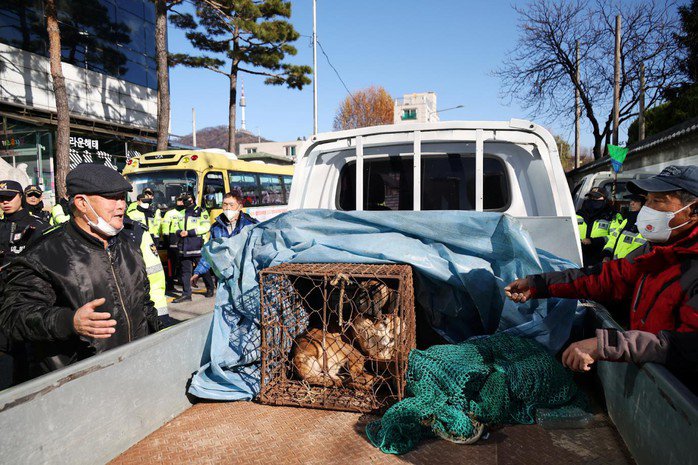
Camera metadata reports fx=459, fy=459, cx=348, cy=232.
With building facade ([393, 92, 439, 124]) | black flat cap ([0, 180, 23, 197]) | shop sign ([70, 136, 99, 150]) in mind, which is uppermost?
building facade ([393, 92, 439, 124])

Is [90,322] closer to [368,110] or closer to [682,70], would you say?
[682,70]

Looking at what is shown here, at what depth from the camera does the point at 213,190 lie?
1041 cm

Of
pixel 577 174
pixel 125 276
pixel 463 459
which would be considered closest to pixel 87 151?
pixel 125 276

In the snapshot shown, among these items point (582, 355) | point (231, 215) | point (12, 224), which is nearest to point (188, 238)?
point (231, 215)

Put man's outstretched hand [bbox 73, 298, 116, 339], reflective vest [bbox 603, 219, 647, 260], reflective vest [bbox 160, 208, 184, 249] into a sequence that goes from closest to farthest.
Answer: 1. man's outstretched hand [bbox 73, 298, 116, 339]
2. reflective vest [bbox 603, 219, 647, 260]
3. reflective vest [bbox 160, 208, 184, 249]

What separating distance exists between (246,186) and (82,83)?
11804mm

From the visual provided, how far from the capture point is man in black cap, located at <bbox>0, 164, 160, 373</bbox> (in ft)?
6.78

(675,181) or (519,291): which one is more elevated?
(675,181)

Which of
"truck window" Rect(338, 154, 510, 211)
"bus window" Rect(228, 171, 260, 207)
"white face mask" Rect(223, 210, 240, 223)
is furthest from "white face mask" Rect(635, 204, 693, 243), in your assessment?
"bus window" Rect(228, 171, 260, 207)

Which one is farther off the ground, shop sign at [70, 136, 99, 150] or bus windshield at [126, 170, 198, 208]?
shop sign at [70, 136, 99, 150]

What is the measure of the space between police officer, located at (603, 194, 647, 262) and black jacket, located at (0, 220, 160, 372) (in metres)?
4.34

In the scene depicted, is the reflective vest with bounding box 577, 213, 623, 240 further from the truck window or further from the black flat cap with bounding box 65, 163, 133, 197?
the black flat cap with bounding box 65, 163, 133, 197

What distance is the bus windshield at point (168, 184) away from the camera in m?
10.0

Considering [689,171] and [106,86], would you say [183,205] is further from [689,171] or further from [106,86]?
[106,86]
